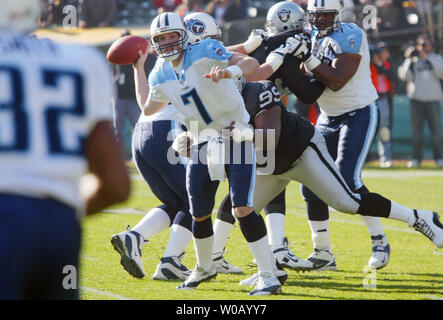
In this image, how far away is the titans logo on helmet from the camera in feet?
16.9

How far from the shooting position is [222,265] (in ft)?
17.2

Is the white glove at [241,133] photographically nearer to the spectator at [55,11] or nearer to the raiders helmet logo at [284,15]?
the raiders helmet logo at [284,15]

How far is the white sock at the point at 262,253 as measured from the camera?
447 centimetres

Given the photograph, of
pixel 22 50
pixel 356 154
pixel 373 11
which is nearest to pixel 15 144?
pixel 22 50

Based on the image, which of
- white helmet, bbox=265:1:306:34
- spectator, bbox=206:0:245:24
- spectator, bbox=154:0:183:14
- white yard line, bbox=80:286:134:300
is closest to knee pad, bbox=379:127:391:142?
spectator, bbox=206:0:245:24

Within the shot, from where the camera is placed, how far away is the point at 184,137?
4.53 metres

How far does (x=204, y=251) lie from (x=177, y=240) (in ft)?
1.40

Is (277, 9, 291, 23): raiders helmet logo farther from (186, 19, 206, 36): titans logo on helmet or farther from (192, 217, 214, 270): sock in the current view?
(192, 217, 214, 270): sock

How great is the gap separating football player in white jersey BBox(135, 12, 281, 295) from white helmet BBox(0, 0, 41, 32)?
2247 millimetres

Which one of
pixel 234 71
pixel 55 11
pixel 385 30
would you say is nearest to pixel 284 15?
pixel 234 71

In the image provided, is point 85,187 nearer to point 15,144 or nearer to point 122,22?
point 15,144

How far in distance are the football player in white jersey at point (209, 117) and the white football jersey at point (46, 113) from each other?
2.20 meters

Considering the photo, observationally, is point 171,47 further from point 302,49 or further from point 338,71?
point 338,71
